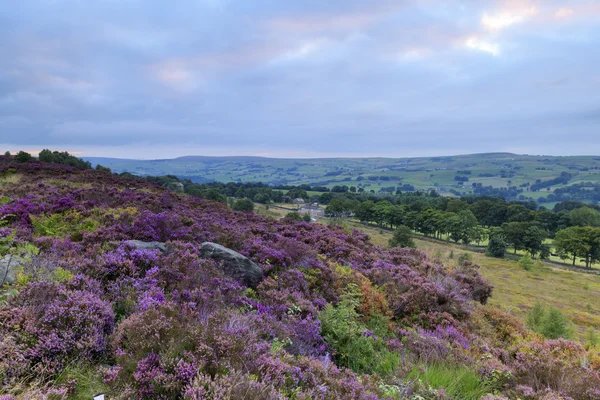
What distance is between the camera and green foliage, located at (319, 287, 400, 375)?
17.6ft

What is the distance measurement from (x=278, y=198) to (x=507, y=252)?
321 feet

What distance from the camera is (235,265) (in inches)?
303

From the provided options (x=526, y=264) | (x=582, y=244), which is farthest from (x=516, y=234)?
(x=526, y=264)

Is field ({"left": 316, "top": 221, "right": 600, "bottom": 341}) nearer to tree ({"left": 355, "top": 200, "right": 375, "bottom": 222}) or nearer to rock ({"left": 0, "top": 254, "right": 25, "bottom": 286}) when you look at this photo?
rock ({"left": 0, "top": 254, "right": 25, "bottom": 286})

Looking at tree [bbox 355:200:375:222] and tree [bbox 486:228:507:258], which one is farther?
tree [bbox 355:200:375:222]

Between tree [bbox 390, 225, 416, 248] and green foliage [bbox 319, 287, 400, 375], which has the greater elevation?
green foliage [bbox 319, 287, 400, 375]

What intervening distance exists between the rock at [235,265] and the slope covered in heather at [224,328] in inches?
12.4

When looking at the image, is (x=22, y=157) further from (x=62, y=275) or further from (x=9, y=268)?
(x=62, y=275)

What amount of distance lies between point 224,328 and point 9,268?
14.9 feet

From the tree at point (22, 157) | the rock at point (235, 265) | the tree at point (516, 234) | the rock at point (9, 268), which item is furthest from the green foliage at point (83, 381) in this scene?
the tree at point (516, 234)

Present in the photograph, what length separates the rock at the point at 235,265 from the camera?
24.8ft

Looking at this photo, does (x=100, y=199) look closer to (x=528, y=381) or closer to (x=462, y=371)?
(x=462, y=371)

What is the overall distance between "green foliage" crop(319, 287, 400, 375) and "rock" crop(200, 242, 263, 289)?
2.15 metres

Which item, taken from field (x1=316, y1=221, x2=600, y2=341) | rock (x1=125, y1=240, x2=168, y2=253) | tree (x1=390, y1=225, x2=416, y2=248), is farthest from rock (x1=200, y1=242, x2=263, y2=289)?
tree (x1=390, y1=225, x2=416, y2=248)
